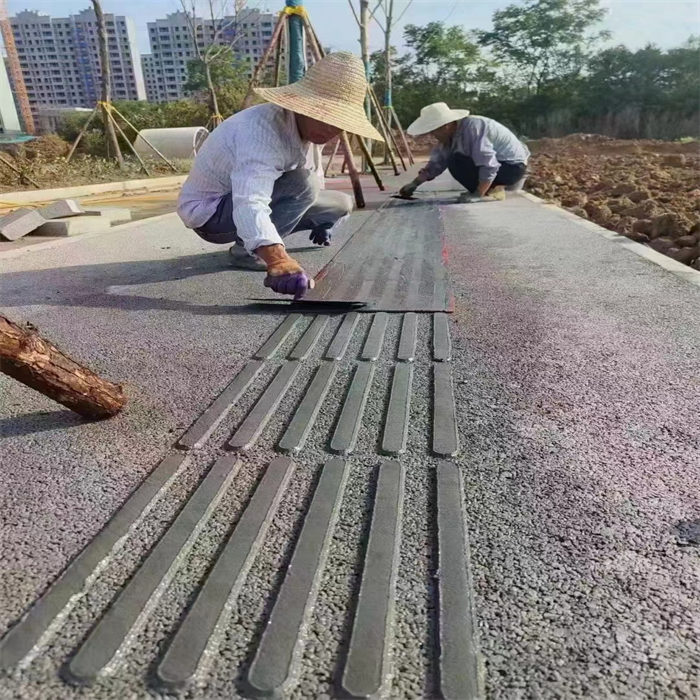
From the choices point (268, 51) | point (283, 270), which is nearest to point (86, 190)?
point (268, 51)

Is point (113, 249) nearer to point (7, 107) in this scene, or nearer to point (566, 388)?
point (566, 388)

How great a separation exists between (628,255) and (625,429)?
216 centimetres

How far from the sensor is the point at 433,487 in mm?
1150

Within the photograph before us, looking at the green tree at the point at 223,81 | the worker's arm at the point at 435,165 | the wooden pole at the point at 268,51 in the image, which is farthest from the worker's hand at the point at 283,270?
the green tree at the point at 223,81

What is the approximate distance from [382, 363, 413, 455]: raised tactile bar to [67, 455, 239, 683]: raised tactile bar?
1.16 ft

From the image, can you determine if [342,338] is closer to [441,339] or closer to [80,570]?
[441,339]

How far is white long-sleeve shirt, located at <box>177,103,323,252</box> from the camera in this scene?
206 centimetres

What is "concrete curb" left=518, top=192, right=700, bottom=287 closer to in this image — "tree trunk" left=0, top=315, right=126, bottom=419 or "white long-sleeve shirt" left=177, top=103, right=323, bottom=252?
"white long-sleeve shirt" left=177, top=103, right=323, bottom=252

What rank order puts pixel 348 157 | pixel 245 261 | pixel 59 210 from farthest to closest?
pixel 348 157 → pixel 59 210 → pixel 245 261

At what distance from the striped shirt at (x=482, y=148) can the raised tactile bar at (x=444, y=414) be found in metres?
4.18

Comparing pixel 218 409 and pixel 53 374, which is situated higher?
pixel 53 374

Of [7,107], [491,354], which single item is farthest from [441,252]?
[7,107]

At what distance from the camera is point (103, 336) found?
204cm

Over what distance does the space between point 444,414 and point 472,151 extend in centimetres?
456
